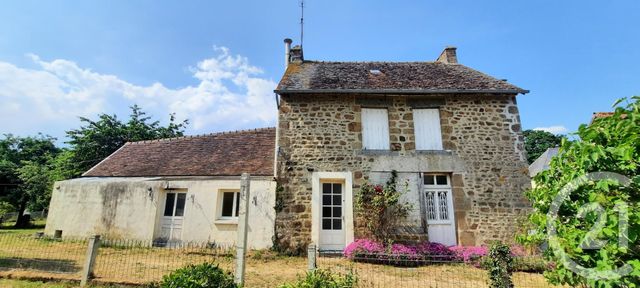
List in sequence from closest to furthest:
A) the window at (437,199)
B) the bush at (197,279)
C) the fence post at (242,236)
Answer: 1. the bush at (197,279)
2. the fence post at (242,236)
3. the window at (437,199)

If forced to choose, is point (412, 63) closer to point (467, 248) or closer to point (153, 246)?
point (467, 248)

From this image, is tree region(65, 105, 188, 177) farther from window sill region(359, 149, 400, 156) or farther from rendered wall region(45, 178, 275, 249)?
window sill region(359, 149, 400, 156)

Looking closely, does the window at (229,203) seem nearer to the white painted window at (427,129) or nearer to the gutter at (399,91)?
the gutter at (399,91)

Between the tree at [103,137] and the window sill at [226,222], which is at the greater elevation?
the tree at [103,137]

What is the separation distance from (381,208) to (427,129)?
119 inches

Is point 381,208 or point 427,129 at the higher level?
point 427,129

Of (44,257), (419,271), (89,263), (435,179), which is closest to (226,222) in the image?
(44,257)

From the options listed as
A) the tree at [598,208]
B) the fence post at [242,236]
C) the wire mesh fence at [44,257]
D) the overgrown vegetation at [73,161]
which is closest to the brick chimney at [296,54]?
the fence post at [242,236]

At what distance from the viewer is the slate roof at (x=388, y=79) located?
9.51m

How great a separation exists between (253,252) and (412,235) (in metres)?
4.42

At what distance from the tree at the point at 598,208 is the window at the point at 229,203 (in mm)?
8567

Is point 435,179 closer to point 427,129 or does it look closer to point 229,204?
point 427,129

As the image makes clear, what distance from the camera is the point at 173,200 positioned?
1053cm

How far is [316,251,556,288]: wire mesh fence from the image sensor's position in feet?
19.2
